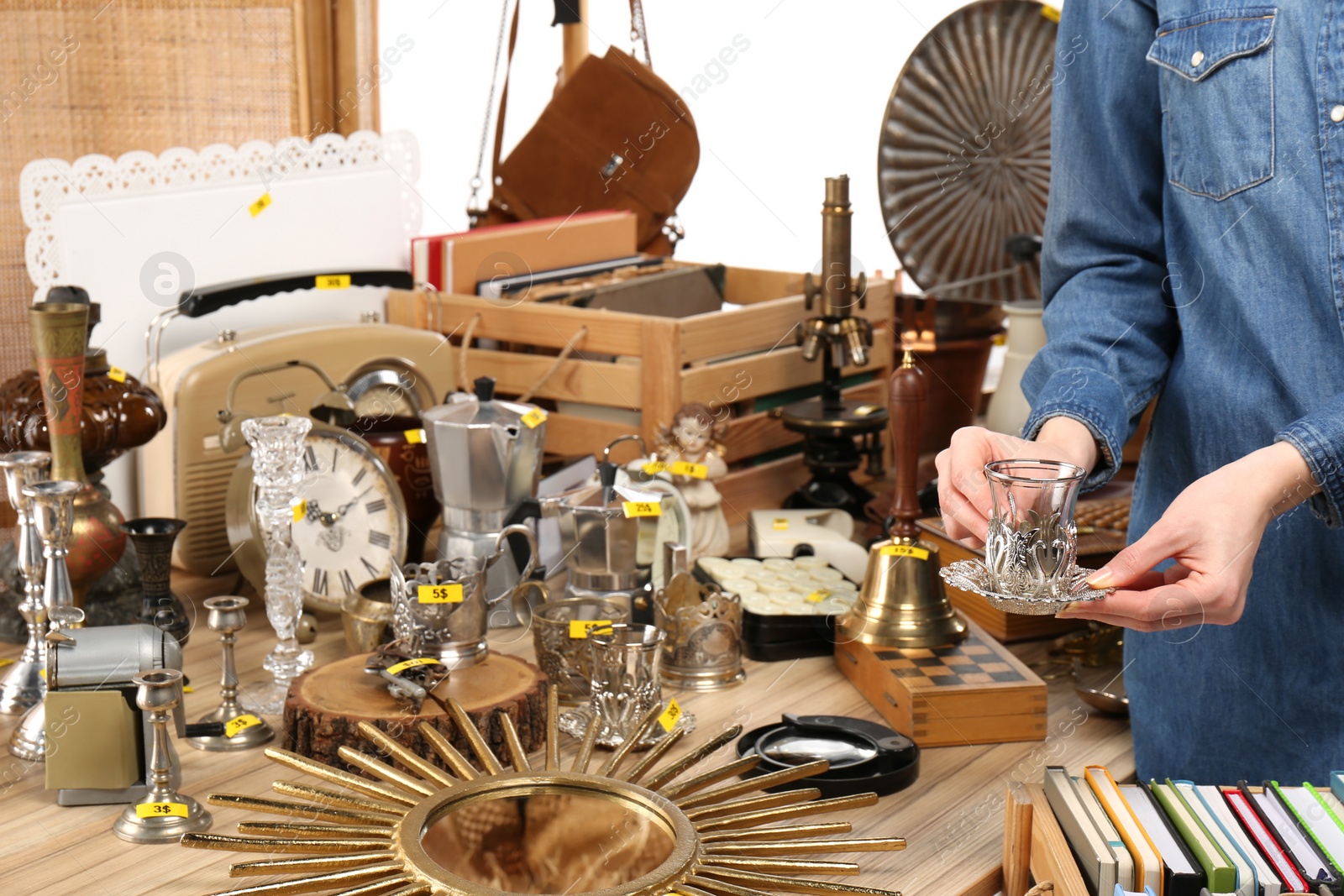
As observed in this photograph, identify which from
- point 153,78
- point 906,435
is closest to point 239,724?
point 906,435

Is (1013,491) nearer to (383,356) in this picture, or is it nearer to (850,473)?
(383,356)

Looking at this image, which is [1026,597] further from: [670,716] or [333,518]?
[333,518]

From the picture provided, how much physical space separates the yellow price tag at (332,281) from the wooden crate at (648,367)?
0.11 meters

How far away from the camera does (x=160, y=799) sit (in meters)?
1.26

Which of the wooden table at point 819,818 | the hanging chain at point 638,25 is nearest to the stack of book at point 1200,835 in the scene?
the wooden table at point 819,818

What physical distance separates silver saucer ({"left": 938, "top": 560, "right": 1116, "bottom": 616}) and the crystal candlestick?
889mm

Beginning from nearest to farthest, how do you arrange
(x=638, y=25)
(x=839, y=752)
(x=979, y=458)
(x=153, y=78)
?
1. (x=979, y=458)
2. (x=839, y=752)
3. (x=153, y=78)
4. (x=638, y=25)

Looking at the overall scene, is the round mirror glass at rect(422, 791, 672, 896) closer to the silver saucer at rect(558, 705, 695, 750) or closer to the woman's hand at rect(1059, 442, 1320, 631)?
the silver saucer at rect(558, 705, 695, 750)

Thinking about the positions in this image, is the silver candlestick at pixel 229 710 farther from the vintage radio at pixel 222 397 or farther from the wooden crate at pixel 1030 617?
the wooden crate at pixel 1030 617

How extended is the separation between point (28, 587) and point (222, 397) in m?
0.49

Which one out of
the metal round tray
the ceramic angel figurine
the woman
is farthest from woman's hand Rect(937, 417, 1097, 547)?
the metal round tray

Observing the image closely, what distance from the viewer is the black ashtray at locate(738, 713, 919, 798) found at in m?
1.31

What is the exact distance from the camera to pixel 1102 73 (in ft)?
4.10

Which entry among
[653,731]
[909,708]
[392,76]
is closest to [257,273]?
[392,76]
